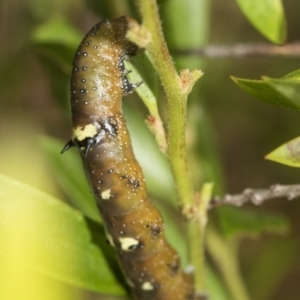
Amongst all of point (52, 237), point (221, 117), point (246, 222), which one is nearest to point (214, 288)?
point (246, 222)

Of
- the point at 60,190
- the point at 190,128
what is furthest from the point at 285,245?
the point at 60,190

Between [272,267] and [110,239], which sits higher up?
[272,267]

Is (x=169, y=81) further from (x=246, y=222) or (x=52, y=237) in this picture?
(x=246, y=222)

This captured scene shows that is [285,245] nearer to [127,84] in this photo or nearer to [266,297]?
[266,297]

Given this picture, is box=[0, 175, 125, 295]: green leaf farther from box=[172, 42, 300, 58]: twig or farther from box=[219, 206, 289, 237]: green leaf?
box=[172, 42, 300, 58]: twig

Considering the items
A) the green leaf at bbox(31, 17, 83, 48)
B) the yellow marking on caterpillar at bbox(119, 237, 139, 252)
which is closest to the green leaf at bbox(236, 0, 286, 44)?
the yellow marking on caterpillar at bbox(119, 237, 139, 252)

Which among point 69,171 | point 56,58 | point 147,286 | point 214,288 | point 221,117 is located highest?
point 221,117
